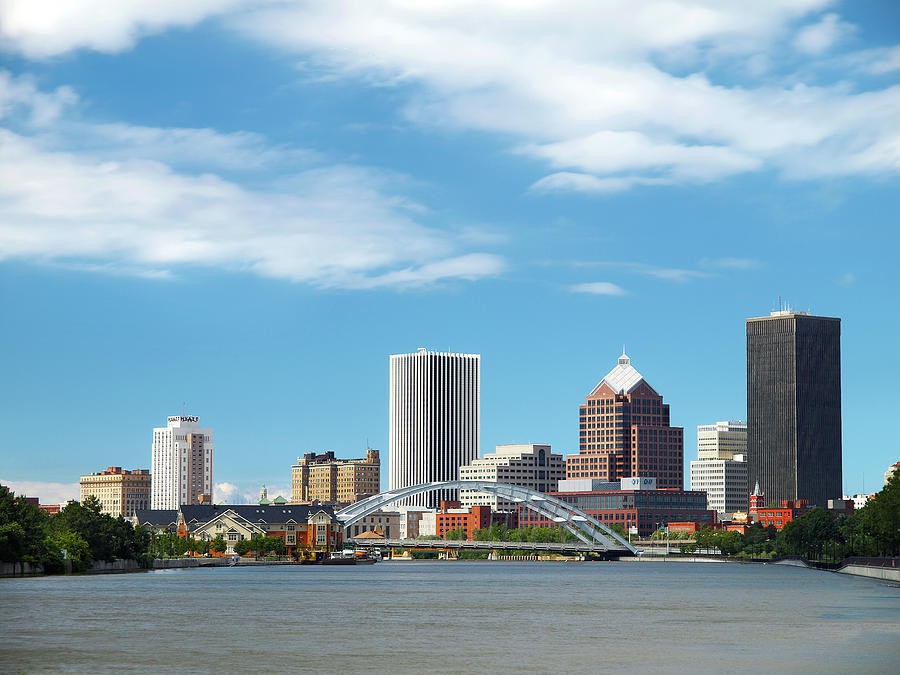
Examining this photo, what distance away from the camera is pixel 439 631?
231ft

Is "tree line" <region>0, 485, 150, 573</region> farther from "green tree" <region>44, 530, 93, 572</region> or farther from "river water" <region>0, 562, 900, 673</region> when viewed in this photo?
"river water" <region>0, 562, 900, 673</region>

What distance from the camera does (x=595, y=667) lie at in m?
52.7

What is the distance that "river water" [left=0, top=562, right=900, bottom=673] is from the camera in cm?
5369

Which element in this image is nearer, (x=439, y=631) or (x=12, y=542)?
(x=439, y=631)

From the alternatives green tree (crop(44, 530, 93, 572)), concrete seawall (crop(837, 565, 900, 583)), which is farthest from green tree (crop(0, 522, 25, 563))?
concrete seawall (crop(837, 565, 900, 583))

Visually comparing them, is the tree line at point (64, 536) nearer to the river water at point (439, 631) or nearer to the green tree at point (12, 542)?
the green tree at point (12, 542)

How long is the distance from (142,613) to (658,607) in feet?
113

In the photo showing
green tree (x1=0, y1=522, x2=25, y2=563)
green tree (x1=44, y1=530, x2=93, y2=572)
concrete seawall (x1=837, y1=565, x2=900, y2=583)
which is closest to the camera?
green tree (x1=0, y1=522, x2=25, y2=563)

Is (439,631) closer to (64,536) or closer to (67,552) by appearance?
(67,552)

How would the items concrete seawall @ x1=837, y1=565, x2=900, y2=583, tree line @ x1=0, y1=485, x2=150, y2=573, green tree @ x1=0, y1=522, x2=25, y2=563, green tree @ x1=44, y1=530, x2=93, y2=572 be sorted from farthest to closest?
1. green tree @ x1=44, y1=530, x2=93, y2=572
2. concrete seawall @ x1=837, y1=565, x2=900, y2=583
3. tree line @ x1=0, y1=485, x2=150, y2=573
4. green tree @ x1=0, y1=522, x2=25, y2=563

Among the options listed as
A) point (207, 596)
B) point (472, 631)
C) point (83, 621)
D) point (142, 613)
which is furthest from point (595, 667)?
point (207, 596)

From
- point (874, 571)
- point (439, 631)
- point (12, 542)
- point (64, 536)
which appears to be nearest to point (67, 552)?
point (64, 536)

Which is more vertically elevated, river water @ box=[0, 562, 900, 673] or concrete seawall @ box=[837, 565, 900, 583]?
river water @ box=[0, 562, 900, 673]

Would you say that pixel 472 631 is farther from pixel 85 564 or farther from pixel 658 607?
pixel 85 564
